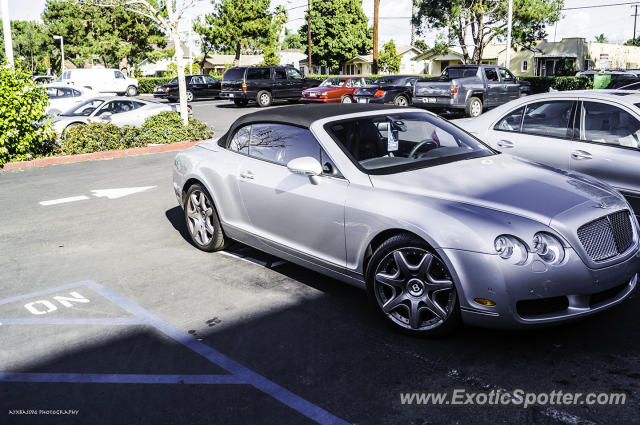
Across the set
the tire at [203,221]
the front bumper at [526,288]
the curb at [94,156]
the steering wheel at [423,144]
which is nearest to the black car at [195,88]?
the curb at [94,156]

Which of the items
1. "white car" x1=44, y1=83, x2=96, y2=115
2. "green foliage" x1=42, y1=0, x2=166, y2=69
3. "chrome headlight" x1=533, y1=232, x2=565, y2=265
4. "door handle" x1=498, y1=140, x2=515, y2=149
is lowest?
"chrome headlight" x1=533, y1=232, x2=565, y2=265

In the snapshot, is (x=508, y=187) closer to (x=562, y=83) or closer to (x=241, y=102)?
(x=241, y=102)

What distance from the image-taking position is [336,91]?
88.8 feet

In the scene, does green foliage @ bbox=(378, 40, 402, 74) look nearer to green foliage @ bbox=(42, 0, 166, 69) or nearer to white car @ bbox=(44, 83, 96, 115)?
green foliage @ bbox=(42, 0, 166, 69)

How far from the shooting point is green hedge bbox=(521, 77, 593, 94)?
1252 inches

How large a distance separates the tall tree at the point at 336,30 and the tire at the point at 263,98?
40.9 m

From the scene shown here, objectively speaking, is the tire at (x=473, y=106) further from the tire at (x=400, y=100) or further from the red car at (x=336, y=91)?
the red car at (x=336, y=91)

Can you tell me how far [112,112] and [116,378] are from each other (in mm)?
13917

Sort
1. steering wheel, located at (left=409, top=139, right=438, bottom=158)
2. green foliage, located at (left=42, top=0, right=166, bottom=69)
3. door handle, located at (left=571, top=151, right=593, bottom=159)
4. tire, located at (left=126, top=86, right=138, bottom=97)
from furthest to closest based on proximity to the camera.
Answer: green foliage, located at (left=42, top=0, right=166, bottom=69) → tire, located at (left=126, top=86, right=138, bottom=97) → door handle, located at (left=571, top=151, right=593, bottom=159) → steering wheel, located at (left=409, top=139, right=438, bottom=158)

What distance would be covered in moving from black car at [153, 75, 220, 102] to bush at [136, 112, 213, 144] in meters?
20.9

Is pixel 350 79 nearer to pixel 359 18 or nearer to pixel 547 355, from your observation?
pixel 547 355

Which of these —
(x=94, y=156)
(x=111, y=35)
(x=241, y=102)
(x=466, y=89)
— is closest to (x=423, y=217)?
(x=94, y=156)

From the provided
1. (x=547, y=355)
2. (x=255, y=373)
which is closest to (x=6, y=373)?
(x=255, y=373)

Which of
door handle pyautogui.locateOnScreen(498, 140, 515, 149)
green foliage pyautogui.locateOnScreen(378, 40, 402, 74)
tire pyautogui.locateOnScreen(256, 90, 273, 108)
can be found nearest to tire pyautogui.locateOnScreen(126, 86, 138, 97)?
tire pyautogui.locateOnScreen(256, 90, 273, 108)
